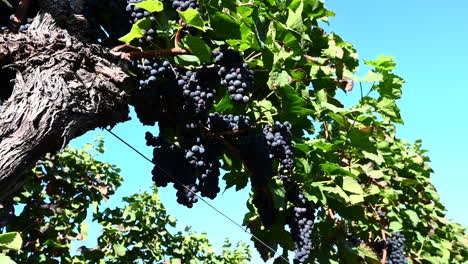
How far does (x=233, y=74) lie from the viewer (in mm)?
2033

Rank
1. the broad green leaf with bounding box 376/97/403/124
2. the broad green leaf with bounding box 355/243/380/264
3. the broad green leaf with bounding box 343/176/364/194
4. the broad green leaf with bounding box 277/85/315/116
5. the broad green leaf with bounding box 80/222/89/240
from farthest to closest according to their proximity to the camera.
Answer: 1. the broad green leaf with bounding box 80/222/89/240
2. the broad green leaf with bounding box 355/243/380/264
3. the broad green leaf with bounding box 376/97/403/124
4. the broad green leaf with bounding box 343/176/364/194
5. the broad green leaf with bounding box 277/85/315/116

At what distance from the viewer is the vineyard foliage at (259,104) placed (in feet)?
6.65

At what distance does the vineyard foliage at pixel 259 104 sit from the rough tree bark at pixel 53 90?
0.19 m

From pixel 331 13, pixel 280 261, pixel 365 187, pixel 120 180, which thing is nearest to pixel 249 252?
pixel 120 180

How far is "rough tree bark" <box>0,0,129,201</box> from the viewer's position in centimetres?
151

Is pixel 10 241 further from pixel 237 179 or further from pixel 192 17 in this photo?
pixel 237 179

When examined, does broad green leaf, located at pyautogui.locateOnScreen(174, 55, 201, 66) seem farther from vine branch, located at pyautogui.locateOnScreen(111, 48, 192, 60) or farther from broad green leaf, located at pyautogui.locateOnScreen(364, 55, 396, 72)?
broad green leaf, located at pyautogui.locateOnScreen(364, 55, 396, 72)

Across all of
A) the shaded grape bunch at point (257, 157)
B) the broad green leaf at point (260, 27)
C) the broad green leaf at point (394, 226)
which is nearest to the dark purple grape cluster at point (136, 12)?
the broad green leaf at point (260, 27)

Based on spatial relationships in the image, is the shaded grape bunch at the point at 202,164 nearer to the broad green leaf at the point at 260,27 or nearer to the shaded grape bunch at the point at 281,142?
the shaded grape bunch at the point at 281,142

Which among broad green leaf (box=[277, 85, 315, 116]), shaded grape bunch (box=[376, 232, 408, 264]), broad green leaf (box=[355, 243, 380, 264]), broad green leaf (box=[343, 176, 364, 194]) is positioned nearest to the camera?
broad green leaf (box=[277, 85, 315, 116])

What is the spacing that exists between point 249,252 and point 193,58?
8368mm

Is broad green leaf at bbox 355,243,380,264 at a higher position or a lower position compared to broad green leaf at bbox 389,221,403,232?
lower

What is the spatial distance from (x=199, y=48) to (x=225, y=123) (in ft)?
1.56

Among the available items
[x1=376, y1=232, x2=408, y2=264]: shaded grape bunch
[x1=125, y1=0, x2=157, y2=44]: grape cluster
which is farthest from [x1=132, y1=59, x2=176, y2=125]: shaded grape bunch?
[x1=376, y1=232, x2=408, y2=264]: shaded grape bunch
